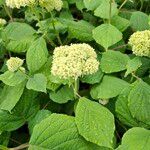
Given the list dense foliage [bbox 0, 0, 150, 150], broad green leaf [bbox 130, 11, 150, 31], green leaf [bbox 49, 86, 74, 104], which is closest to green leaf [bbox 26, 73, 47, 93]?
dense foliage [bbox 0, 0, 150, 150]

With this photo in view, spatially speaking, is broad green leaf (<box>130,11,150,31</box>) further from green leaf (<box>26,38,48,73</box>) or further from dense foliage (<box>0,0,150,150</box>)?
green leaf (<box>26,38,48,73</box>)

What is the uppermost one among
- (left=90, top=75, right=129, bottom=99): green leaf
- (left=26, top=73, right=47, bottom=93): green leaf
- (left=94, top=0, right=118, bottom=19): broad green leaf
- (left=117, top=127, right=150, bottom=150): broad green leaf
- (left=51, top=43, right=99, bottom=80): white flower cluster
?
(left=51, top=43, right=99, bottom=80): white flower cluster

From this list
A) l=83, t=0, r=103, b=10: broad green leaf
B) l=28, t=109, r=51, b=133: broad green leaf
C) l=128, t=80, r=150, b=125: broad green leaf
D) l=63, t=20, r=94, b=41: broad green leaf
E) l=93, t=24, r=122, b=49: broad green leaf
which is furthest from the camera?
l=83, t=0, r=103, b=10: broad green leaf

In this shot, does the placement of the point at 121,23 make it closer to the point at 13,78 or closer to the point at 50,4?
the point at 50,4

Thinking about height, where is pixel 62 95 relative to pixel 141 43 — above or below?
below

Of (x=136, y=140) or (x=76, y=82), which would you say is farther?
(x=76, y=82)

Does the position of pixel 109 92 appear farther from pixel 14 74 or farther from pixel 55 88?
pixel 14 74

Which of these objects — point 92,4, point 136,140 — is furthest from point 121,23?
point 136,140

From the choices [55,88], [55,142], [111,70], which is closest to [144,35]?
[111,70]
